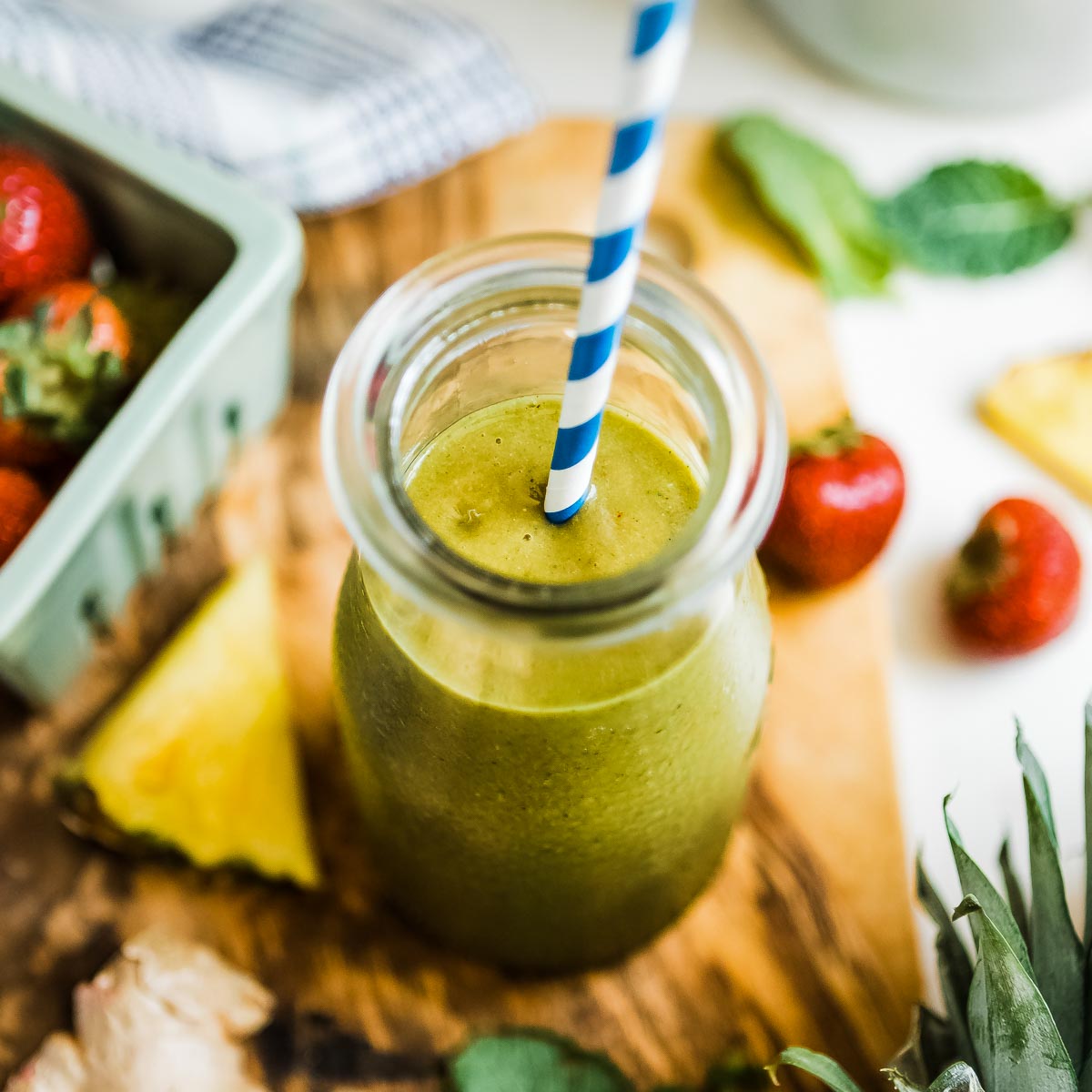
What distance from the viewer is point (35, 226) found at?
2.75 feet

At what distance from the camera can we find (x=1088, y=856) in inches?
25.1

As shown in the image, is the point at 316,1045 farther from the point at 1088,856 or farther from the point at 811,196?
the point at 811,196

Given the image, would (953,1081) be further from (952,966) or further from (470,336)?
(470,336)

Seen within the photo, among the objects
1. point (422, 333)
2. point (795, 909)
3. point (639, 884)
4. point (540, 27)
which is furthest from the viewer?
point (540, 27)

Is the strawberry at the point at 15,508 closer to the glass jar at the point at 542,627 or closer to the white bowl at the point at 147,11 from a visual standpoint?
the glass jar at the point at 542,627

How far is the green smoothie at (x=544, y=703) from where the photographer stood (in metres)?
0.53

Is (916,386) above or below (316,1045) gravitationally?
above

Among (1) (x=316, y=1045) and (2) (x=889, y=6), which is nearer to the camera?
(1) (x=316, y=1045)

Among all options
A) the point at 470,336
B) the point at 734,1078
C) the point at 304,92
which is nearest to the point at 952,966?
the point at 734,1078

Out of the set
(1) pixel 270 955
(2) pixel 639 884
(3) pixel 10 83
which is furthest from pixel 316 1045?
(3) pixel 10 83

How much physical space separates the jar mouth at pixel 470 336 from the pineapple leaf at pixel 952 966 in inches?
10.6

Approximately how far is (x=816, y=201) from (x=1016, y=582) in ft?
1.17

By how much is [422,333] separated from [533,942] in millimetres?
364

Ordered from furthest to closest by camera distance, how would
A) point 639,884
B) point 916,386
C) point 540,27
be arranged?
point 540,27 < point 916,386 < point 639,884
